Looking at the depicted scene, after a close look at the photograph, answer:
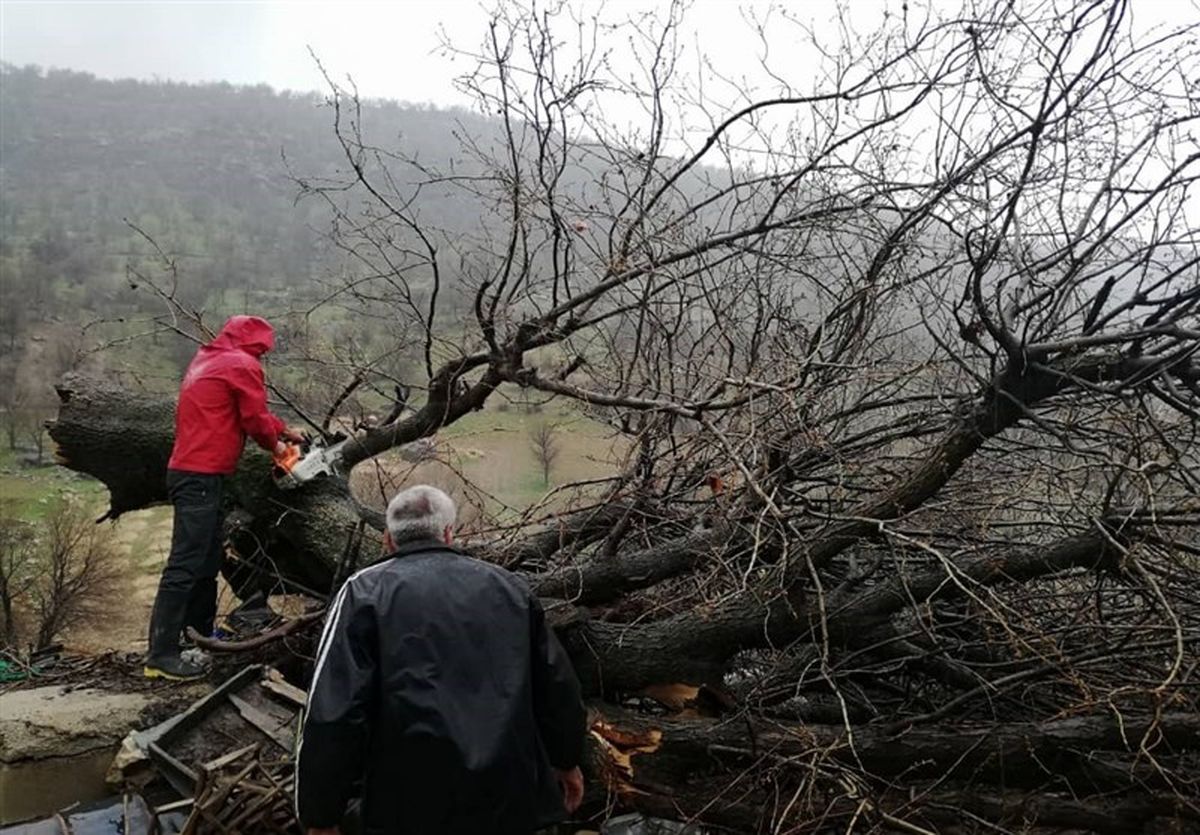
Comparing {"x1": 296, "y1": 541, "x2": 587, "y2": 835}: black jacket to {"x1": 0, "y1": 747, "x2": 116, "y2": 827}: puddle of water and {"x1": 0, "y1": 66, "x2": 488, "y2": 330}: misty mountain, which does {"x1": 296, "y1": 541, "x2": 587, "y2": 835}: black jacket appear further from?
{"x1": 0, "y1": 66, "x2": 488, "y2": 330}: misty mountain

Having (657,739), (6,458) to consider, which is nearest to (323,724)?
(657,739)

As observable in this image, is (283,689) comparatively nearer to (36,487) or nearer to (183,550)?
(183,550)

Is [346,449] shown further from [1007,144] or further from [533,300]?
[1007,144]

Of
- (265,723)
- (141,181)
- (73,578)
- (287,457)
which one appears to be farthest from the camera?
(141,181)

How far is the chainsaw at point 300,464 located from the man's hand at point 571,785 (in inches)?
99.7

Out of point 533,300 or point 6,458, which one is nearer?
point 533,300

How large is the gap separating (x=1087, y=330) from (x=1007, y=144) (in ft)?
3.59

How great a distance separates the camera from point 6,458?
2931cm

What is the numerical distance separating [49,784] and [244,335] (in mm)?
2091

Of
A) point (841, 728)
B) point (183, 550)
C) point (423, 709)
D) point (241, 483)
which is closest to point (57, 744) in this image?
point (183, 550)

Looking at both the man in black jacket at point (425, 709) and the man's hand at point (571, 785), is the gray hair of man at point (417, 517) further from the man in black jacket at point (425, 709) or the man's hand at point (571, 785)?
the man's hand at point (571, 785)

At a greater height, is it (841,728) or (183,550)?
(841,728)

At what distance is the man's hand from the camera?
2586 millimetres

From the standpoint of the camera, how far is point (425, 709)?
6.81ft
